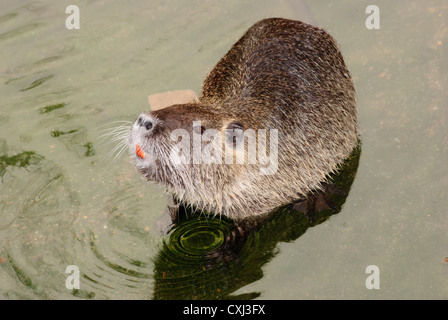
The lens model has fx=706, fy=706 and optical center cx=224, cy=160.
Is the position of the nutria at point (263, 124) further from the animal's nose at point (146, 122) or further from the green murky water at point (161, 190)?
the green murky water at point (161, 190)

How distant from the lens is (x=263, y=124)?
408 centimetres

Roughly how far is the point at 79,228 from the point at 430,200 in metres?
2.20

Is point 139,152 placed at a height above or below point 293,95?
below

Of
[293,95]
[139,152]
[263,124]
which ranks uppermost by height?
[293,95]

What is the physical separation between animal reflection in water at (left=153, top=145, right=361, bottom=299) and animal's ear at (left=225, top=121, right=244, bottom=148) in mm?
654

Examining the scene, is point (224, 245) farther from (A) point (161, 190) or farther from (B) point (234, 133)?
(B) point (234, 133)

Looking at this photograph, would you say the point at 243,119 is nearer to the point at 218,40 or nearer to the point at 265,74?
the point at 265,74

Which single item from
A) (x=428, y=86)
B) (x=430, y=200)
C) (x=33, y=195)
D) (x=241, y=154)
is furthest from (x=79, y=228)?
(x=428, y=86)

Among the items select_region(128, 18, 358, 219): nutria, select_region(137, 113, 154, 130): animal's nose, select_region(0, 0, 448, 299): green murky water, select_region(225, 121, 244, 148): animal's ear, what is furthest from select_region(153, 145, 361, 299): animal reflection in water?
select_region(137, 113, 154, 130): animal's nose

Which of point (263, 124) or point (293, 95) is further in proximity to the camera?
point (293, 95)

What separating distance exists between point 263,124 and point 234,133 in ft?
1.15

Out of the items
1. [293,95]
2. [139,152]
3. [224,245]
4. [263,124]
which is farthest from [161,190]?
[293,95]

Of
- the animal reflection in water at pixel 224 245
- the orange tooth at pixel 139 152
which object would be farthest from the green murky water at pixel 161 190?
the orange tooth at pixel 139 152

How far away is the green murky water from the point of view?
4.10 m
